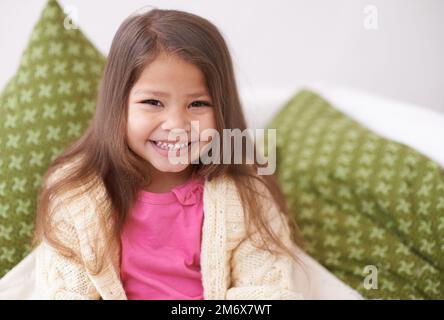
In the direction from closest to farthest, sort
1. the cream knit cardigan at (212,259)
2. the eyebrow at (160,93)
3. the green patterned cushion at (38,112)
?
1. the eyebrow at (160,93)
2. the cream knit cardigan at (212,259)
3. the green patterned cushion at (38,112)

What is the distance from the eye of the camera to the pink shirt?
90 cm

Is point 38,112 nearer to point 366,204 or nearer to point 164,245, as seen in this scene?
point 164,245

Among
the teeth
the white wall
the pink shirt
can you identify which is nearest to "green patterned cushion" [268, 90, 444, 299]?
the white wall

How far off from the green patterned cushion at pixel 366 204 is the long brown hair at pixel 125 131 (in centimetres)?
17

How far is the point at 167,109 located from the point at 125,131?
0.09 meters

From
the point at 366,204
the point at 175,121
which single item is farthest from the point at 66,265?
the point at 366,204

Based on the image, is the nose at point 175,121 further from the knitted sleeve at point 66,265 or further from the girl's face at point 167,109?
the knitted sleeve at point 66,265

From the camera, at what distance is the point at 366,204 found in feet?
3.65

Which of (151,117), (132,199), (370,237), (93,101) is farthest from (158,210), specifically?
(370,237)

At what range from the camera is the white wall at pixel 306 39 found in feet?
2.94

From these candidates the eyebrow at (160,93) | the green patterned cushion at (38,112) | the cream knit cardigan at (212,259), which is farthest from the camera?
the green patterned cushion at (38,112)

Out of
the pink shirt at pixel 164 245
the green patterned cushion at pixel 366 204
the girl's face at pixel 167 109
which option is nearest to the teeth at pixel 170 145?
the girl's face at pixel 167 109

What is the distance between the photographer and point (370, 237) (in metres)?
1.09

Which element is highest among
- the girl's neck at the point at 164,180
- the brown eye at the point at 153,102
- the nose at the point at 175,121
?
the brown eye at the point at 153,102
